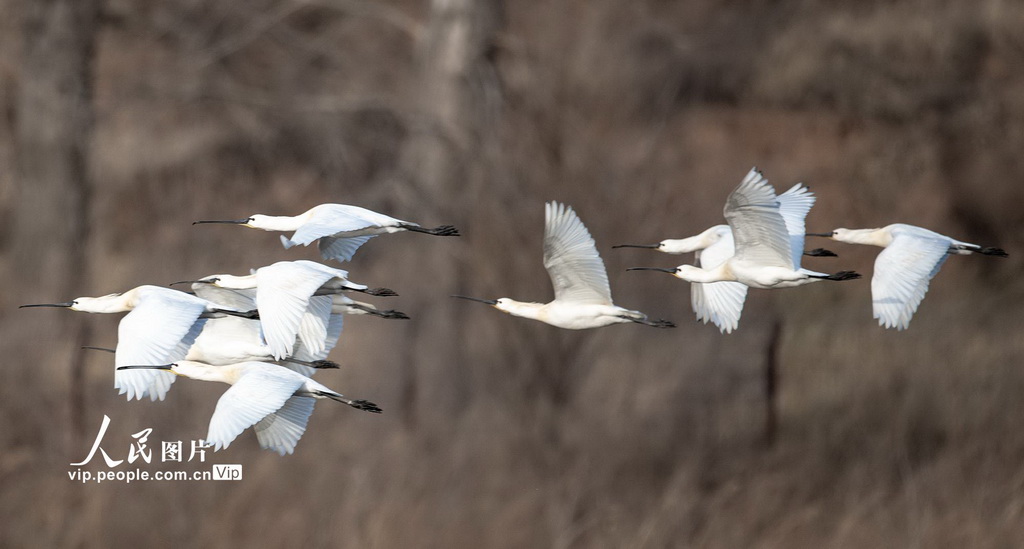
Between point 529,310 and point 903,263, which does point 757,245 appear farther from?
point 529,310

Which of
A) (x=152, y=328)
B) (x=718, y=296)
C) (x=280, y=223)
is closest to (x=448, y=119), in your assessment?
(x=718, y=296)

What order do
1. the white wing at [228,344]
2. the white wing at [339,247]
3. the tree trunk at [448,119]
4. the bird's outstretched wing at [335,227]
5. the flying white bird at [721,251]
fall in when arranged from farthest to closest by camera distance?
the tree trunk at [448,119]
the flying white bird at [721,251]
the white wing at [339,247]
the white wing at [228,344]
the bird's outstretched wing at [335,227]

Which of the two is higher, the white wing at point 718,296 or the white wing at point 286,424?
the white wing at point 718,296

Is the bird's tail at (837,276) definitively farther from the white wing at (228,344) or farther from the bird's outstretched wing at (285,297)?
the white wing at (228,344)

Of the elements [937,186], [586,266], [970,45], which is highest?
[970,45]

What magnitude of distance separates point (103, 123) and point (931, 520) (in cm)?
783

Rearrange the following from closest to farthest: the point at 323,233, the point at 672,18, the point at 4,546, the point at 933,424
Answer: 1. the point at 323,233
2. the point at 4,546
3. the point at 933,424
4. the point at 672,18

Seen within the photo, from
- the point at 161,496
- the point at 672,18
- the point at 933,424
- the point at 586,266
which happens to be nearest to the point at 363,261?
the point at 161,496

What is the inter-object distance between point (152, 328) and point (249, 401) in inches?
8.0

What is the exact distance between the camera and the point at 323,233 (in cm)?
209

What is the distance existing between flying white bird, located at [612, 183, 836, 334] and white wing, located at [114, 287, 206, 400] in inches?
38.4

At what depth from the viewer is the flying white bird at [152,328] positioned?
2.01 m

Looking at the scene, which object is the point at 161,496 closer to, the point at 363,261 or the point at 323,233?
the point at 363,261

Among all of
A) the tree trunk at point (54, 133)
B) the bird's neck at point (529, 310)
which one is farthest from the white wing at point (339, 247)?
the tree trunk at point (54, 133)
